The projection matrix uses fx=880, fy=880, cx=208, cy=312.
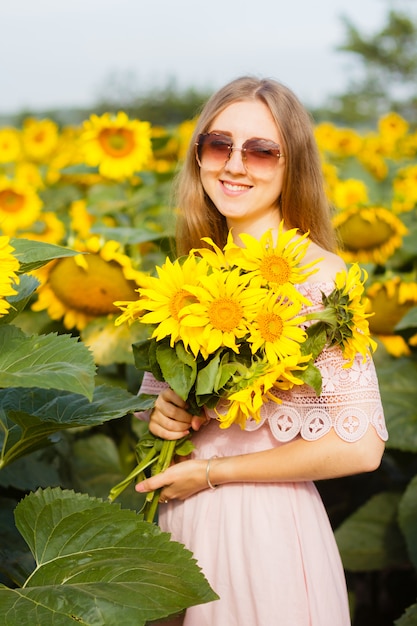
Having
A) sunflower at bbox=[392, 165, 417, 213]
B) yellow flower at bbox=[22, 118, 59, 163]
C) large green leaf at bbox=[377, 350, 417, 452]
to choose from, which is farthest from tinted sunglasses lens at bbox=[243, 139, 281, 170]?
yellow flower at bbox=[22, 118, 59, 163]

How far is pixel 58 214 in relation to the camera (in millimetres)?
3729

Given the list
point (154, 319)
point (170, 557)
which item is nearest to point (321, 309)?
→ point (154, 319)

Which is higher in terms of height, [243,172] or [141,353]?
[243,172]

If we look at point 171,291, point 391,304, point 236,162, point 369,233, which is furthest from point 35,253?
point 369,233

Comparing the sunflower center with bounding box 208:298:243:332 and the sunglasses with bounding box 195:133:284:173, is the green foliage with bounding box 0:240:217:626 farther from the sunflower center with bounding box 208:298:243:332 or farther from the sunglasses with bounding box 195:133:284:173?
the sunglasses with bounding box 195:133:284:173

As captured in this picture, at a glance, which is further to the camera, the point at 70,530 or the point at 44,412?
the point at 44,412

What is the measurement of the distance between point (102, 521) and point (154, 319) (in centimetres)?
29

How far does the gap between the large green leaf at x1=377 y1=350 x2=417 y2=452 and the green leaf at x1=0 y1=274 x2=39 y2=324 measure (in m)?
1.19

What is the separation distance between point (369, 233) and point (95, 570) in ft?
6.21

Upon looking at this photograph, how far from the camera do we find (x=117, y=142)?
3.00 meters

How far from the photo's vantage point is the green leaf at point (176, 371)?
4.14 ft

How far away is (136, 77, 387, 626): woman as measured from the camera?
1.36m

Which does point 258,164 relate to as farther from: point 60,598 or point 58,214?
point 58,214

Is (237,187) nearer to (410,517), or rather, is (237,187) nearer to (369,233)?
(410,517)
